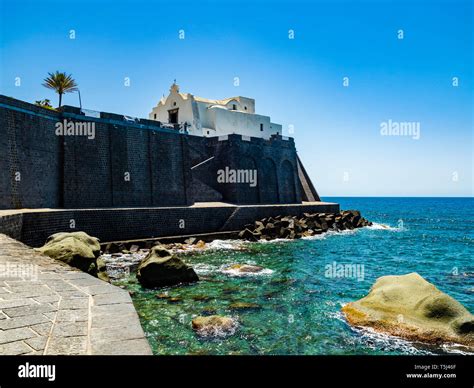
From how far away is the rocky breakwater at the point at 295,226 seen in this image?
26.8 metres

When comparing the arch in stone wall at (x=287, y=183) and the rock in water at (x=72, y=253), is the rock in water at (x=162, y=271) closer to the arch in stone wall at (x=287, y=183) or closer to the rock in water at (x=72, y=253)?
the rock in water at (x=72, y=253)

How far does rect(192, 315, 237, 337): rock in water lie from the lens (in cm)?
857

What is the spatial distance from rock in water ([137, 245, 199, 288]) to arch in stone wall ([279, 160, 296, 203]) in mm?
23626

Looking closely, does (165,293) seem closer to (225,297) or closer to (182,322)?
(225,297)

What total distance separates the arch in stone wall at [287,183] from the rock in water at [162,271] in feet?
77.5

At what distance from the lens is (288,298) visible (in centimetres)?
1185

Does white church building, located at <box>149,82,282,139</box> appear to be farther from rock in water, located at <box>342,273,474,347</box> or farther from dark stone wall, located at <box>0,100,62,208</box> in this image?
rock in water, located at <box>342,273,474,347</box>

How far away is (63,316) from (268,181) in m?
31.4

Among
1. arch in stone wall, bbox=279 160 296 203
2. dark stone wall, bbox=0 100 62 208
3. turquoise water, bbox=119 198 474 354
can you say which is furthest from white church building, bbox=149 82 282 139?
turquoise water, bbox=119 198 474 354

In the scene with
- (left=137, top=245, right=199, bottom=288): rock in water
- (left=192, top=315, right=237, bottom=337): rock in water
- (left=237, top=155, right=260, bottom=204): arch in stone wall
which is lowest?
(left=192, top=315, right=237, bottom=337): rock in water

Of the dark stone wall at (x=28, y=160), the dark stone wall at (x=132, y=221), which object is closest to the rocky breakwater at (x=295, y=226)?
the dark stone wall at (x=132, y=221)

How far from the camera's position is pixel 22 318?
13.9ft

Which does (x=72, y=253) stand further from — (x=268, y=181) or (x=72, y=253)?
(x=268, y=181)
